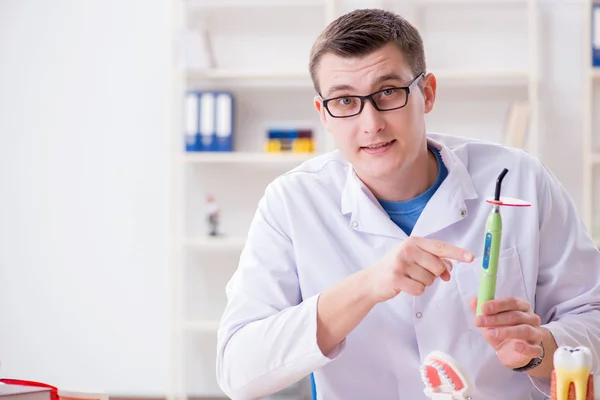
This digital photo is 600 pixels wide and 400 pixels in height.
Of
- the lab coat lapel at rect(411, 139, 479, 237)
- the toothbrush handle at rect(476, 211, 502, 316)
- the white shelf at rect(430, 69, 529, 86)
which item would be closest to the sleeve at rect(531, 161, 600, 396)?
the lab coat lapel at rect(411, 139, 479, 237)

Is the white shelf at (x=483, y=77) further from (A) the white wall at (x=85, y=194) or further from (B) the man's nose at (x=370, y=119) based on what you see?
(B) the man's nose at (x=370, y=119)

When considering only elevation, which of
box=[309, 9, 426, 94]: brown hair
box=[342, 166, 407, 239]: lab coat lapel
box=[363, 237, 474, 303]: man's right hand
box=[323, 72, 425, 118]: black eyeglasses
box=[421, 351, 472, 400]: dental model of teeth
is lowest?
box=[421, 351, 472, 400]: dental model of teeth

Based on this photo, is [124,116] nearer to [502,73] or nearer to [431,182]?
→ [502,73]

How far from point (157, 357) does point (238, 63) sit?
1.62 metres

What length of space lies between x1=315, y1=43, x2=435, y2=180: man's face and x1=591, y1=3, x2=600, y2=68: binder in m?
2.69

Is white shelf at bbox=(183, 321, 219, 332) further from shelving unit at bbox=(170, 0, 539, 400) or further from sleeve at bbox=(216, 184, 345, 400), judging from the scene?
sleeve at bbox=(216, 184, 345, 400)

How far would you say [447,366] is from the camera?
3.68 feet

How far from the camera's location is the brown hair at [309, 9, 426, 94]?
151 centimetres

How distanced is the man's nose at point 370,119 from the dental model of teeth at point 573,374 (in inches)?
24.6

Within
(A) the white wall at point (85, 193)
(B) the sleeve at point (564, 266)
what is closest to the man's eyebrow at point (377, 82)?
(B) the sleeve at point (564, 266)

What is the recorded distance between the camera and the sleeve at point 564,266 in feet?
4.93

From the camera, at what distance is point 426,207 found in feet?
5.03

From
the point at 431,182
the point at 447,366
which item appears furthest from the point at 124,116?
the point at 447,366

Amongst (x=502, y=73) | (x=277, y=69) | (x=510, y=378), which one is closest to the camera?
(x=510, y=378)
